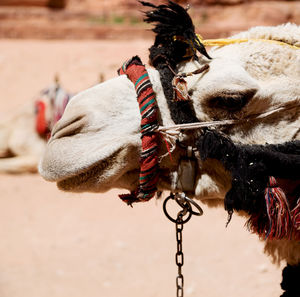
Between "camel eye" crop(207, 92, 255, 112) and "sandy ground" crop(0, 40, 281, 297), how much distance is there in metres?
2.31

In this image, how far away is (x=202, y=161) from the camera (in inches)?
78.1

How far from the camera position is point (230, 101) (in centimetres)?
189

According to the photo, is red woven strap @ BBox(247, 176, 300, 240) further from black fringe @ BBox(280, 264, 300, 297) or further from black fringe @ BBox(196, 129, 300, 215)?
black fringe @ BBox(280, 264, 300, 297)

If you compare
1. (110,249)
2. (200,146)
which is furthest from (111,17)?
(200,146)

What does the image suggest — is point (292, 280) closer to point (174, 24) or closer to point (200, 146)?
point (200, 146)

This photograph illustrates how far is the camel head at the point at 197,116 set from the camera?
74.3 inches

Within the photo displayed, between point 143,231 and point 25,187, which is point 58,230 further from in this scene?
point 25,187

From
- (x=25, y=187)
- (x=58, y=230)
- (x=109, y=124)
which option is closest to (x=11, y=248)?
(x=58, y=230)

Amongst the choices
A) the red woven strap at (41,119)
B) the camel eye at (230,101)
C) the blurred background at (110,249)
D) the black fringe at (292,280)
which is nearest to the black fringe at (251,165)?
the camel eye at (230,101)

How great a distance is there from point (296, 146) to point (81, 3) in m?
24.0

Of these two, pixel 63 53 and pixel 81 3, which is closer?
pixel 63 53

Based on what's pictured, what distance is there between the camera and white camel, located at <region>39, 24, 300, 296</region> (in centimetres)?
189

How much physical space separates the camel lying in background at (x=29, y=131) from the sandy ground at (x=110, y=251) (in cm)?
61

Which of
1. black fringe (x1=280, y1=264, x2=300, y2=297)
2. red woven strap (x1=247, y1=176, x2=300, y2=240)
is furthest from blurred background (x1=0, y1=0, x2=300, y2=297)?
black fringe (x1=280, y1=264, x2=300, y2=297)
